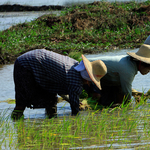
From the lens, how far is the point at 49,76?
3.84 meters

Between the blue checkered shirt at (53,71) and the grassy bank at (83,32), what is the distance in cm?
630

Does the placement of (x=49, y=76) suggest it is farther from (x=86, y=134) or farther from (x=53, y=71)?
(x=86, y=134)

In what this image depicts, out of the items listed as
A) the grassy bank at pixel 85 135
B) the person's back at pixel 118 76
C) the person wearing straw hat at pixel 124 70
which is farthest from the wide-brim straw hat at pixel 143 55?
the grassy bank at pixel 85 135

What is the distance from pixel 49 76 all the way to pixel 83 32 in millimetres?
10522

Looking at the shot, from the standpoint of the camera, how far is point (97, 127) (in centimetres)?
328

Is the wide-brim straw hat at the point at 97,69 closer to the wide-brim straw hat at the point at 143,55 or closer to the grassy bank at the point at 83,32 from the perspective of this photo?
the wide-brim straw hat at the point at 143,55

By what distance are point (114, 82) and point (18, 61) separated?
1.49 m

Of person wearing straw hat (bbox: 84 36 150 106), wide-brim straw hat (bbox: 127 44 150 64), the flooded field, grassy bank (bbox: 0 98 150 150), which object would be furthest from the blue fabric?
grassy bank (bbox: 0 98 150 150)

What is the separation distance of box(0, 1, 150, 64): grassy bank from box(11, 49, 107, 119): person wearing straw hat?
6.18m

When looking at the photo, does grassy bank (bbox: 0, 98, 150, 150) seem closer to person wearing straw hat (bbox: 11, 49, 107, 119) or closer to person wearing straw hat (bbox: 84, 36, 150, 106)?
person wearing straw hat (bbox: 11, 49, 107, 119)

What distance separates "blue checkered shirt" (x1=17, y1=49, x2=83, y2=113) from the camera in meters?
3.70

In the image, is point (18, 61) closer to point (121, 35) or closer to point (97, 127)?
point (97, 127)

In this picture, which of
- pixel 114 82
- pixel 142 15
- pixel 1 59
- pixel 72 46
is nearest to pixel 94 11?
pixel 142 15

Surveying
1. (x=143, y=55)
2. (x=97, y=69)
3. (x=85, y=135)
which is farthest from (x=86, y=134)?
(x=143, y=55)
